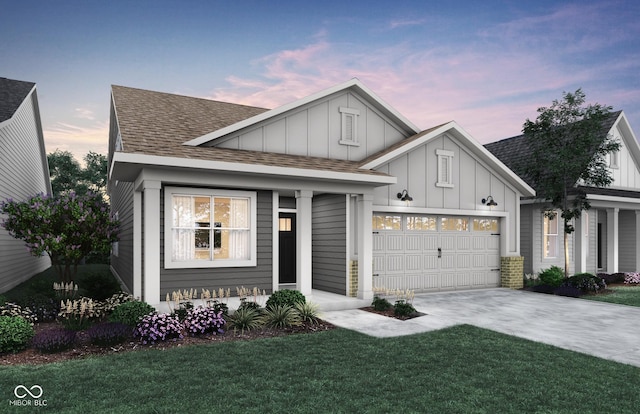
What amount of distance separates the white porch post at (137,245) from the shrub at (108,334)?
8.18ft

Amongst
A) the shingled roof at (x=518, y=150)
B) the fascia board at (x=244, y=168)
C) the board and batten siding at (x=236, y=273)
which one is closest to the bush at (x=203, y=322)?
the board and batten siding at (x=236, y=273)

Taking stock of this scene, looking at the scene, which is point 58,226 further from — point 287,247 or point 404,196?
point 404,196

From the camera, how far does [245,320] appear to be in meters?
8.29

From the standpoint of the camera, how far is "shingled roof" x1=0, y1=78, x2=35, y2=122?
40.1 feet

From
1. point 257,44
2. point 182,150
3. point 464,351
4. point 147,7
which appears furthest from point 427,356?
point 147,7

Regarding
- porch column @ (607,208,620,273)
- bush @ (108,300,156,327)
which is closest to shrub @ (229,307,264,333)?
bush @ (108,300,156,327)

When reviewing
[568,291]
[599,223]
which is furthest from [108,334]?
[599,223]

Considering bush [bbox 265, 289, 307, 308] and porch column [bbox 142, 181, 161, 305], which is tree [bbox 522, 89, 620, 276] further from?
porch column [bbox 142, 181, 161, 305]

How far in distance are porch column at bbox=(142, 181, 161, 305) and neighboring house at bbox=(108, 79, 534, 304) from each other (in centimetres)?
2

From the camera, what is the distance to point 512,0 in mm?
16094

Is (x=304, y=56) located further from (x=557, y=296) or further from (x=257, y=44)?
(x=557, y=296)

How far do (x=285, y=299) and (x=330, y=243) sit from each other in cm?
373

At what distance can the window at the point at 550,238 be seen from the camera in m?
17.0

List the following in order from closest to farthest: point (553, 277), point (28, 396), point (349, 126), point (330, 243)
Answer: point (28, 396) → point (330, 243) → point (349, 126) → point (553, 277)
